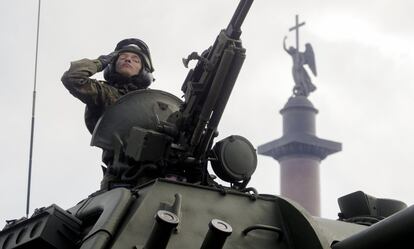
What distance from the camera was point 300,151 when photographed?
6675 centimetres

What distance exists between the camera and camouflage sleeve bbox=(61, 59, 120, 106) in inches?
389

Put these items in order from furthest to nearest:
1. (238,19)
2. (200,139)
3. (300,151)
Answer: (300,151)
(200,139)
(238,19)

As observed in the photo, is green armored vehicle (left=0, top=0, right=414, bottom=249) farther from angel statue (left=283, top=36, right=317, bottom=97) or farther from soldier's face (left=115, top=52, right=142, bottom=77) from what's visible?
angel statue (left=283, top=36, right=317, bottom=97)

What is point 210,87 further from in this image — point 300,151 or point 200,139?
point 300,151

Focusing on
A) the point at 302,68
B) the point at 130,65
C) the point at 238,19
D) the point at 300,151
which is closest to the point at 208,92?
the point at 238,19

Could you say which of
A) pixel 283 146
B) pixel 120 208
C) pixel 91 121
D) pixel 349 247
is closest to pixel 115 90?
pixel 91 121

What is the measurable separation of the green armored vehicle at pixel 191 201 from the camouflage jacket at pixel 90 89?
50 centimetres

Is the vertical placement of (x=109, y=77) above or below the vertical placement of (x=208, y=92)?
above

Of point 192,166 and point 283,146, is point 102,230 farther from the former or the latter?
point 283,146

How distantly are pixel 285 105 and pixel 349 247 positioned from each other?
201 feet

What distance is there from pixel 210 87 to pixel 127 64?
2.03 meters

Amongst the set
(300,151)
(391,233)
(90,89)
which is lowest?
A: (391,233)

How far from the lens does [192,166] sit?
911cm

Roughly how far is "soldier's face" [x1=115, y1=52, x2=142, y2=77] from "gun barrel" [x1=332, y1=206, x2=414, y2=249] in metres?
4.79
